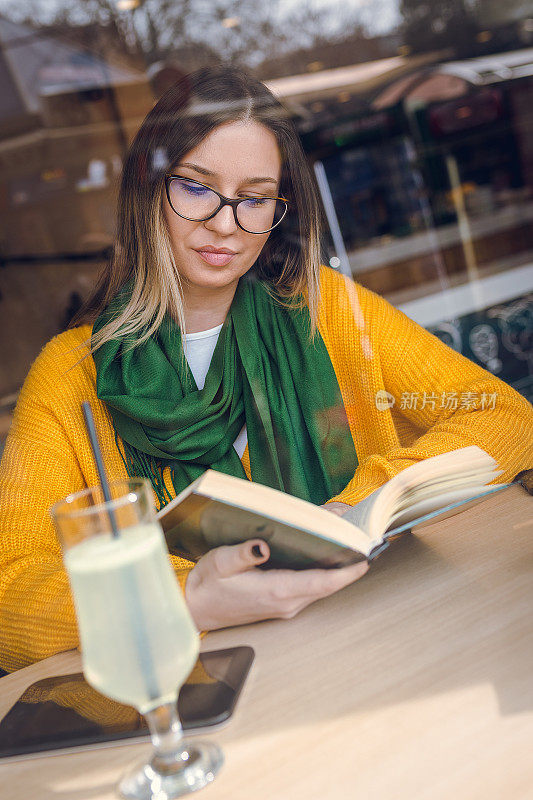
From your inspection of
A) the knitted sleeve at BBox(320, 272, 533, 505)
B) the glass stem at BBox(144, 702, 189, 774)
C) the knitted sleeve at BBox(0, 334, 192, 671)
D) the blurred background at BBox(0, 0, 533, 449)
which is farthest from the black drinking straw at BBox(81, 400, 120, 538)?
the blurred background at BBox(0, 0, 533, 449)

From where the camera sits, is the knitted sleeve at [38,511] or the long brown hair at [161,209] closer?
the knitted sleeve at [38,511]

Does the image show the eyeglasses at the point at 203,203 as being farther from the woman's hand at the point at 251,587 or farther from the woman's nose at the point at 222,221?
the woman's hand at the point at 251,587

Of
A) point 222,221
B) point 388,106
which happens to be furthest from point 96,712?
point 388,106

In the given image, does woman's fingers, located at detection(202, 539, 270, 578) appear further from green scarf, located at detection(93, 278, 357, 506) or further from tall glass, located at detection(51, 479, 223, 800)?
green scarf, located at detection(93, 278, 357, 506)

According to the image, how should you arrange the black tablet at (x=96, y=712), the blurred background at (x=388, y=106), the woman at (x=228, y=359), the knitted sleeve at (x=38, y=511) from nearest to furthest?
the black tablet at (x=96, y=712) < the knitted sleeve at (x=38, y=511) < the woman at (x=228, y=359) < the blurred background at (x=388, y=106)

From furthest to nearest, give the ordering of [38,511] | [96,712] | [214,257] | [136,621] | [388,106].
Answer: [388,106] < [214,257] < [38,511] < [96,712] < [136,621]

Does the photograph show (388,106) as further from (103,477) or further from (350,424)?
(103,477)

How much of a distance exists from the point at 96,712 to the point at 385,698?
10.3 inches

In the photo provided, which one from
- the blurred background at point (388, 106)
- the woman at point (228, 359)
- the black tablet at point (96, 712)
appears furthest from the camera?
the blurred background at point (388, 106)

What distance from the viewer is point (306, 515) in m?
0.74

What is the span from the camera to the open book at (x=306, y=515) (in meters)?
0.71

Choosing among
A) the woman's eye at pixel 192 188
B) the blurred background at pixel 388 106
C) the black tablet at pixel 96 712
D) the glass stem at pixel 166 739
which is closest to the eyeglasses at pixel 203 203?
the woman's eye at pixel 192 188

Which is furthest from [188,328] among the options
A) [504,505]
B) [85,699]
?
[85,699]

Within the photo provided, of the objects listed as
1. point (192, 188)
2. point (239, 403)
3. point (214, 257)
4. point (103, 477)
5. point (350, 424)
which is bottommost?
point (350, 424)
